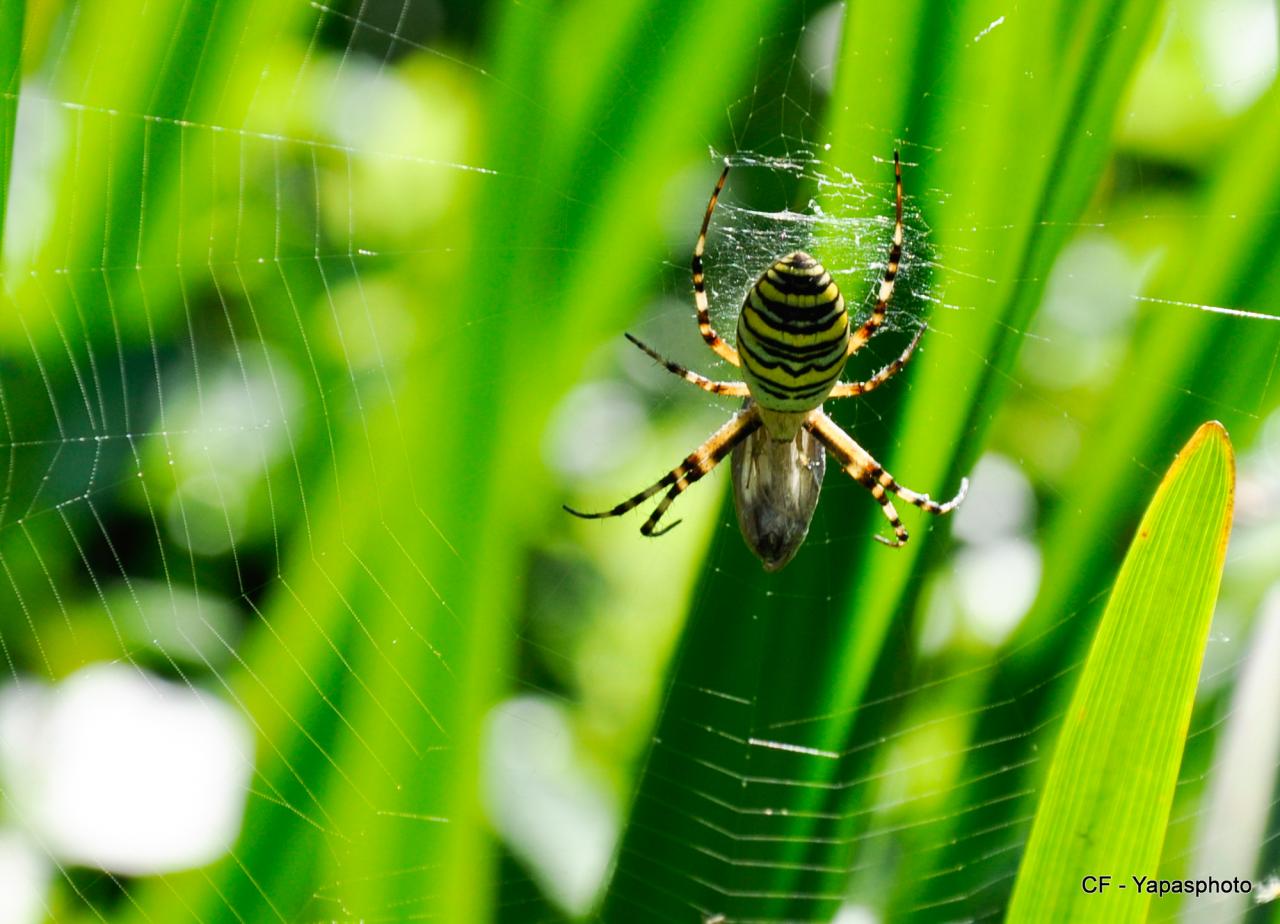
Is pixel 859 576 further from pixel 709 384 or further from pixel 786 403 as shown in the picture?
pixel 709 384

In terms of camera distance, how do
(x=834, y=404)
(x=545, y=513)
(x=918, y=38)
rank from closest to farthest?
(x=918, y=38) < (x=545, y=513) < (x=834, y=404)

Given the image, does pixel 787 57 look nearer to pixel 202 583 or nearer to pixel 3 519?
pixel 202 583

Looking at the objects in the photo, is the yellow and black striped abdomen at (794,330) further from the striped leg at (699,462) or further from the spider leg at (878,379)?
the striped leg at (699,462)

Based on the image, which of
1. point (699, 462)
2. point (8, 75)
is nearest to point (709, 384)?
point (699, 462)

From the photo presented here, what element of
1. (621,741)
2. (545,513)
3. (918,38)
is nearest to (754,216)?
(918,38)

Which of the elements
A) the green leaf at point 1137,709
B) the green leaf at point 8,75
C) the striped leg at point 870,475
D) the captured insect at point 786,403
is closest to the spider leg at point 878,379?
the captured insect at point 786,403

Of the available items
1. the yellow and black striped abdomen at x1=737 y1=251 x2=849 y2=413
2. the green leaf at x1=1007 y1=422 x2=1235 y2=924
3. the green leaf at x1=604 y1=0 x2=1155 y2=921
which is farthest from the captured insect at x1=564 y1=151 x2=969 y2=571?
the green leaf at x1=1007 y1=422 x2=1235 y2=924

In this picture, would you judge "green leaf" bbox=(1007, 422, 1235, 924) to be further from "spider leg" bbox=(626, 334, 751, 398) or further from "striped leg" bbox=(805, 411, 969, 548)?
"spider leg" bbox=(626, 334, 751, 398)
